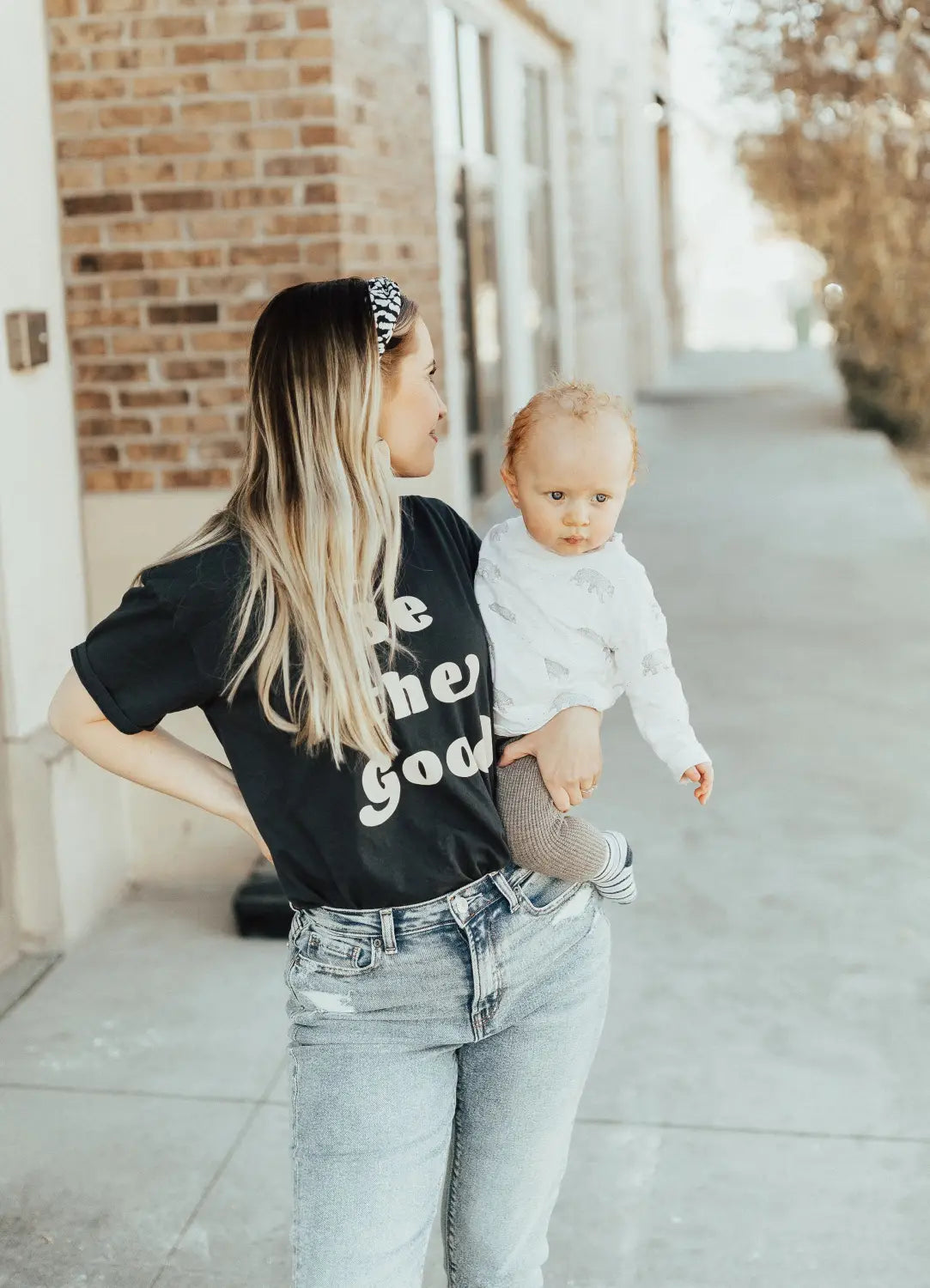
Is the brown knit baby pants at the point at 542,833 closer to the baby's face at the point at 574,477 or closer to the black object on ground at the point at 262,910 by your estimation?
the baby's face at the point at 574,477

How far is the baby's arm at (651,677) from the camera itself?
223 centimetres

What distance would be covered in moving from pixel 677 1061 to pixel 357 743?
238cm

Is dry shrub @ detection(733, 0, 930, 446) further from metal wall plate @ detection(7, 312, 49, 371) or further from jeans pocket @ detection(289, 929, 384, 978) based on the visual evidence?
jeans pocket @ detection(289, 929, 384, 978)

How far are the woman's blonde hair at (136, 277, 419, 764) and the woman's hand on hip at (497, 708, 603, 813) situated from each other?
251mm

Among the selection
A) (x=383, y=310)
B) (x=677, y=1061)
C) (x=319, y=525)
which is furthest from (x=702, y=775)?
(x=677, y=1061)

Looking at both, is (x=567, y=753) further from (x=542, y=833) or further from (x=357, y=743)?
(x=357, y=743)

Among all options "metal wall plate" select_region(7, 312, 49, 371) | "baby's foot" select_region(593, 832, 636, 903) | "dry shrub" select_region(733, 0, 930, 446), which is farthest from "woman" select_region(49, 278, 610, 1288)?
"dry shrub" select_region(733, 0, 930, 446)

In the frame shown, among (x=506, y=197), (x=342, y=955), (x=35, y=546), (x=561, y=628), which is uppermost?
(x=506, y=197)

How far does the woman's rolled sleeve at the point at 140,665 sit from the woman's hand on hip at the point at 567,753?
452 mm

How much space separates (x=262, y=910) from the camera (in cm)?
484

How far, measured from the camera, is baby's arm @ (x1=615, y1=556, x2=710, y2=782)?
7.32ft

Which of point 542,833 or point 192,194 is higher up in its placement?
point 192,194

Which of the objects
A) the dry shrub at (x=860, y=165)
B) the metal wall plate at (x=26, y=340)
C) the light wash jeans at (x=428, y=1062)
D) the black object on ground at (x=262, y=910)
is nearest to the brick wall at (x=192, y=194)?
the metal wall plate at (x=26, y=340)

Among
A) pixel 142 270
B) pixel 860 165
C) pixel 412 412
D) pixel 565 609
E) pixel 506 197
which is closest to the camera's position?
pixel 412 412
